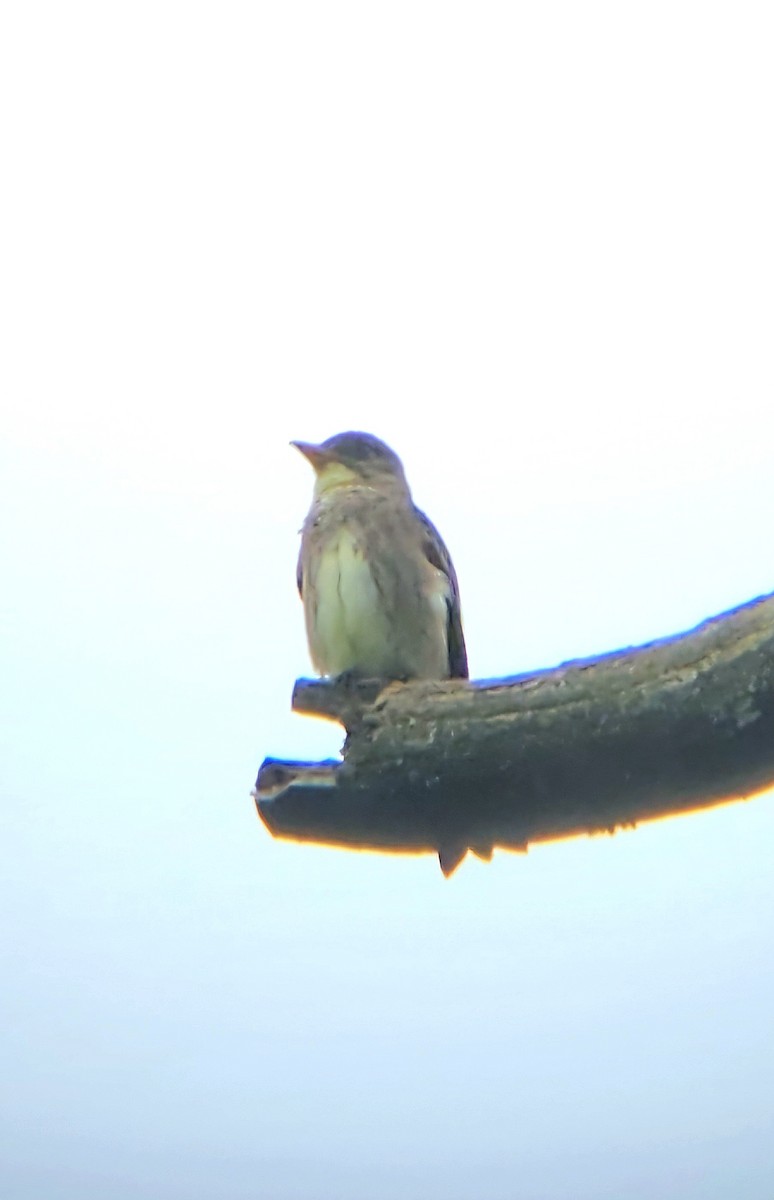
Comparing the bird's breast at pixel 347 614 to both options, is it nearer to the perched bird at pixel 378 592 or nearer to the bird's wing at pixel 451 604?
the perched bird at pixel 378 592

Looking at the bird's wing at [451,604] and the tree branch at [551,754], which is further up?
the bird's wing at [451,604]

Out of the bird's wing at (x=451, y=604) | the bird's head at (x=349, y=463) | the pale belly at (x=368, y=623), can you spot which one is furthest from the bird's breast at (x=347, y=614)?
the bird's head at (x=349, y=463)

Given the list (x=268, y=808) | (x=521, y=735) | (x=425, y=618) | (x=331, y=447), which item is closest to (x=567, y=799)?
(x=521, y=735)

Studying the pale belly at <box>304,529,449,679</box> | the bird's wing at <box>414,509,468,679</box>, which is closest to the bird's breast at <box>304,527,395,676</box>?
the pale belly at <box>304,529,449,679</box>

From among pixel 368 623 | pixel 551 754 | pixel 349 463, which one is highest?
pixel 349 463

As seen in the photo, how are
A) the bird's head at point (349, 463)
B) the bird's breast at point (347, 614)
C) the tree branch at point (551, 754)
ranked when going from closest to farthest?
the tree branch at point (551, 754) < the bird's breast at point (347, 614) < the bird's head at point (349, 463)

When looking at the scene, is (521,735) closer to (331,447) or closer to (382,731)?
(382,731)

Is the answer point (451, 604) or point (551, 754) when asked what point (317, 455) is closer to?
point (451, 604)

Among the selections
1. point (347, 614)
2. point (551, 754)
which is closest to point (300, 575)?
point (347, 614)
